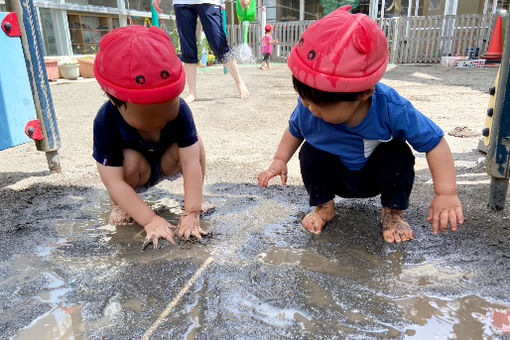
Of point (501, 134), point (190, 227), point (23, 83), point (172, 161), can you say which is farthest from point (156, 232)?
point (501, 134)

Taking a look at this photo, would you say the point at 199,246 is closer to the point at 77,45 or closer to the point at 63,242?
the point at 63,242

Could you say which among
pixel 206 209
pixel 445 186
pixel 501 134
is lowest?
pixel 206 209

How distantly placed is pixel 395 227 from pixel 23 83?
2216 millimetres

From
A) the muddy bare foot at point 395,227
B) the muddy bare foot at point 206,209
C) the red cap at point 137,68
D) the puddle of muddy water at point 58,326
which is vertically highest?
the red cap at point 137,68

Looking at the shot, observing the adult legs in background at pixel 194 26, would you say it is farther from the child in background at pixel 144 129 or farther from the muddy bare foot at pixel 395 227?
the muddy bare foot at pixel 395 227

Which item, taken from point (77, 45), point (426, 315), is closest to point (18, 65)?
point (426, 315)

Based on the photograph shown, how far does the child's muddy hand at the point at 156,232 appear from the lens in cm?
168

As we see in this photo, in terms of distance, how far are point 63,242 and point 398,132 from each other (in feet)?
4.86

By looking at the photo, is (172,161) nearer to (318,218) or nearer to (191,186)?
(191,186)

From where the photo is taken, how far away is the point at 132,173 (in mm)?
1796

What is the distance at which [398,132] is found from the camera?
154cm

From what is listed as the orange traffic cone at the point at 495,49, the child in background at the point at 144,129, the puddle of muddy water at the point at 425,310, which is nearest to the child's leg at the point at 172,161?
the child in background at the point at 144,129

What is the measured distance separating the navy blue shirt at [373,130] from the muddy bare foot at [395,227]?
0.82ft

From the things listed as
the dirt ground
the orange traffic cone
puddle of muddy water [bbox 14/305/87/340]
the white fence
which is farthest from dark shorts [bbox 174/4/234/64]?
the white fence
